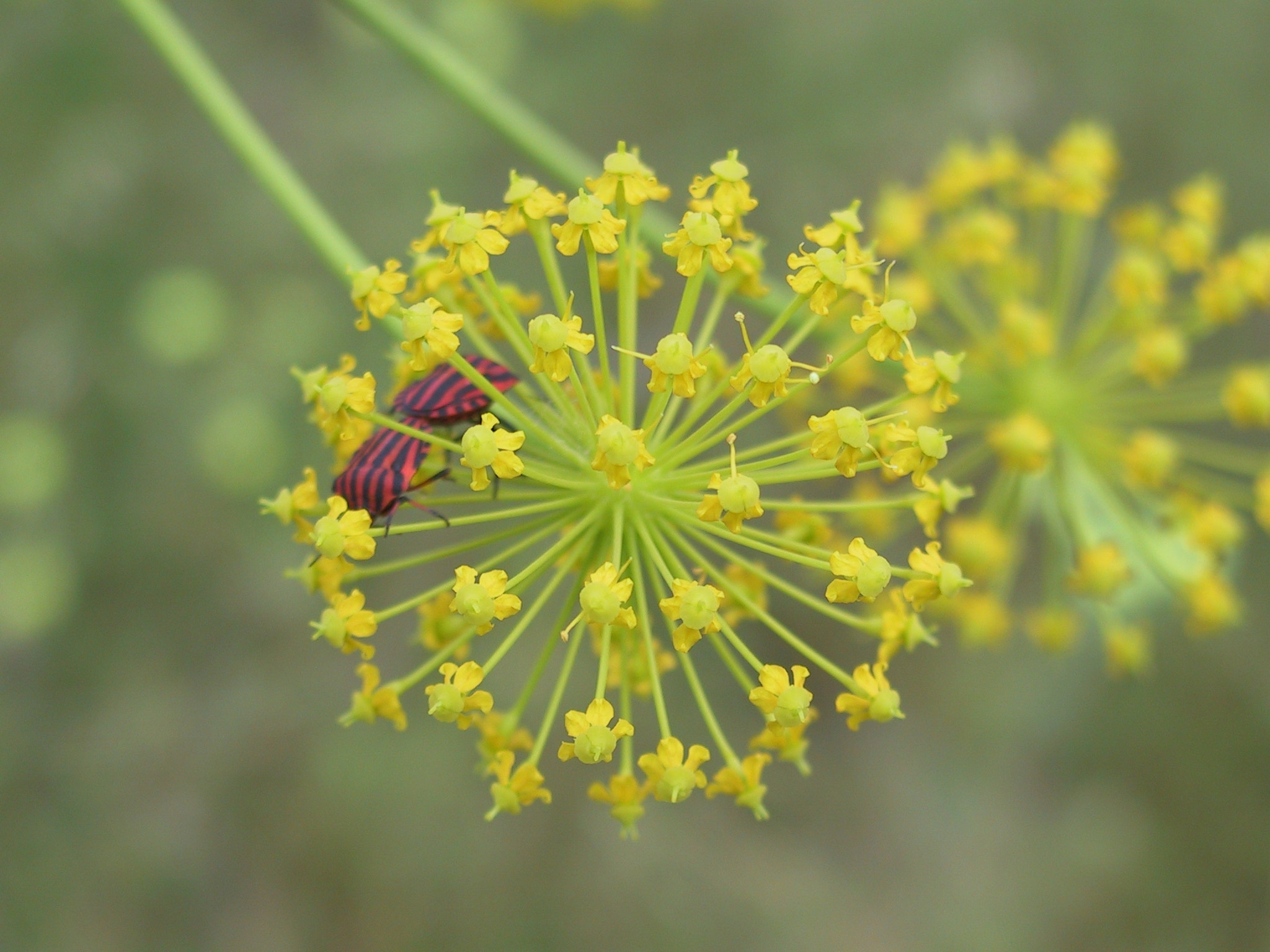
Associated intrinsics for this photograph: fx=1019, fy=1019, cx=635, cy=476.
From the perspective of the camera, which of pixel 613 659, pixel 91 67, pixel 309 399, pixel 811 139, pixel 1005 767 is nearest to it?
pixel 309 399

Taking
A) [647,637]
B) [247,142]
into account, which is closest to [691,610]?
[647,637]

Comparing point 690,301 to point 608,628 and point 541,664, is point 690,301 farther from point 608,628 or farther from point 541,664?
point 541,664

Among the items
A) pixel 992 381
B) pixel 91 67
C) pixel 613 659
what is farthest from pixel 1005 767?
pixel 91 67

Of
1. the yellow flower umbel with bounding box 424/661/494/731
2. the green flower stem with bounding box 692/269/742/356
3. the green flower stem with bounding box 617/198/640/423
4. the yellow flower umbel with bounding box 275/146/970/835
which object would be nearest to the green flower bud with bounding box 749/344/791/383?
the yellow flower umbel with bounding box 275/146/970/835

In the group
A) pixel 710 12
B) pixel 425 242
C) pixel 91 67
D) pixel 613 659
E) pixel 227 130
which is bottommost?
pixel 613 659

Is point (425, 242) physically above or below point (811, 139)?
below

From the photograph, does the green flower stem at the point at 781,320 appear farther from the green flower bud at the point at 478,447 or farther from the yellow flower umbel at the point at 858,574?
the green flower bud at the point at 478,447

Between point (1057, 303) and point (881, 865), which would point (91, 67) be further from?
point (881, 865)
